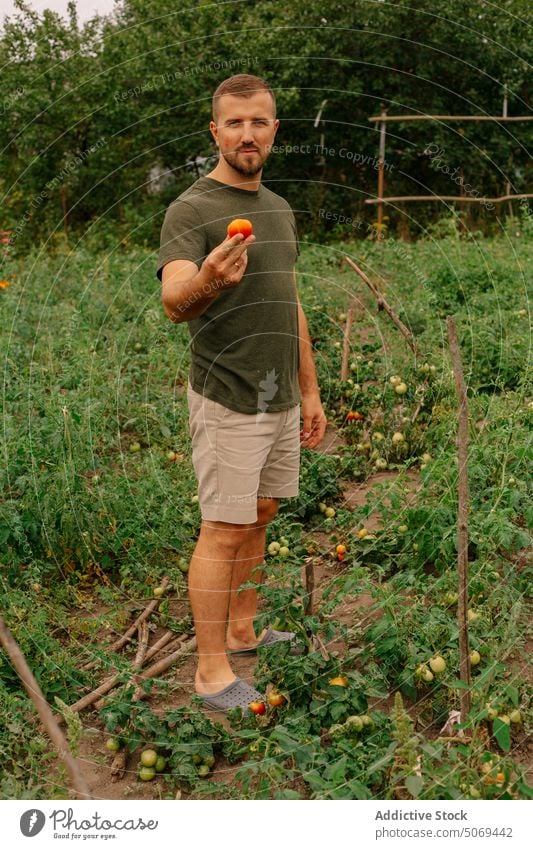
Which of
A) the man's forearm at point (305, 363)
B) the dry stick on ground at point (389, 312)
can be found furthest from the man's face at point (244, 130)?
the dry stick on ground at point (389, 312)

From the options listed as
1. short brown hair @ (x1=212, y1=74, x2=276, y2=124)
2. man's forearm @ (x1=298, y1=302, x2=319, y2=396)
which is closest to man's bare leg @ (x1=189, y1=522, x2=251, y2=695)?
man's forearm @ (x1=298, y1=302, x2=319, y2=396)

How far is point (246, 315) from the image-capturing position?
2914mm

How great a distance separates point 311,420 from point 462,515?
3.63 ft

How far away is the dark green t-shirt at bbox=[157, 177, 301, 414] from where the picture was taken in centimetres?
285

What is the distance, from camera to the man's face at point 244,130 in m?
2.85

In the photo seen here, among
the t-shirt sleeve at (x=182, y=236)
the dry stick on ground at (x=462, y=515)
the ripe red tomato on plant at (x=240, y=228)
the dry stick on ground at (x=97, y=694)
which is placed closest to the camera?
the dry stick on ground at (x=462, y=515)

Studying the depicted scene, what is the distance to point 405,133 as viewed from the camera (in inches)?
535

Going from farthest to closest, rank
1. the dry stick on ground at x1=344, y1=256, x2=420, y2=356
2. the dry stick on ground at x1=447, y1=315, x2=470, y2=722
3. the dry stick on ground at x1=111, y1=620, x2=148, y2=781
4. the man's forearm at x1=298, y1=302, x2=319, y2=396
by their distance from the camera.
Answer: the dry stick on ground at x1=344, y1=256, x2=420, y2=356
the man's forearm at x1=298, y1=302, x2=319, y2=396
the dry stick on ground at x1=111, y1=620, x2=148, y2=781
the dry stick on ground at x1=447, y1=315, x2=470, y2=722

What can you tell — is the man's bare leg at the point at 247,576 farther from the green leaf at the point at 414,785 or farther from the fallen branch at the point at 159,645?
the green leaf at the point at 414,785

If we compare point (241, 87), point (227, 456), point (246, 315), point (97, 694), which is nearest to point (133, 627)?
point (97, 694)

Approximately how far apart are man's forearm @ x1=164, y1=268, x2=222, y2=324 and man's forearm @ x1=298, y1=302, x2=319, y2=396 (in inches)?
28.6

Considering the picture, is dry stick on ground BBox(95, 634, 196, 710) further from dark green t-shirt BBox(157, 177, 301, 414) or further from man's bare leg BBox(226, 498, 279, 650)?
dark green t-shirt BBox(157, 177, 301, 414)

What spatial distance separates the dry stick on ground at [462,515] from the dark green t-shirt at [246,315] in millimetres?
720
